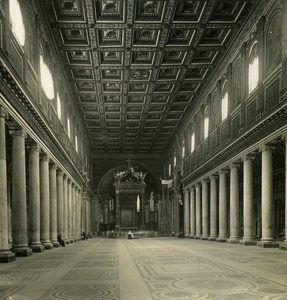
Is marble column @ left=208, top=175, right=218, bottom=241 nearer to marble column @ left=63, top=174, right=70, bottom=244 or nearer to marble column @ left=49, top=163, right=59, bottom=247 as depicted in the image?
marble column @ left=63, top=174, right=70, bottom=244

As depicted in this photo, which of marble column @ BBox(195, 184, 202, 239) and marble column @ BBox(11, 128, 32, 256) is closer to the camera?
marble column @ BBox(11, 128, 32, 256)

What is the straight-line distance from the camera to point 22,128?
50.8 ft

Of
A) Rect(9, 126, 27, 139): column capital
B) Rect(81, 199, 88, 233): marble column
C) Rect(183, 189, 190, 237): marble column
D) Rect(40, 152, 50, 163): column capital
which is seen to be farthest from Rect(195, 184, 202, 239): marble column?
Rect(9, 126, 27, 139): column capital

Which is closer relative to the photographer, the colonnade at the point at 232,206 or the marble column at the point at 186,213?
the colonnade at the point at 232,206

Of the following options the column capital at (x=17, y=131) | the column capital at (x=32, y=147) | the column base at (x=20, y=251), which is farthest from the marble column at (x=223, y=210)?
the column capital at (x=17, y=131)

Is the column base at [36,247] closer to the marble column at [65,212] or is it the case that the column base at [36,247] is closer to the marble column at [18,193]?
the marble column at [18,193]

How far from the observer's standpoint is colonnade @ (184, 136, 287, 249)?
1856 centimetres

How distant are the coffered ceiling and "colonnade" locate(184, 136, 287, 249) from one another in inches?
233

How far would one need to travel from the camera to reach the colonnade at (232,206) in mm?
18562

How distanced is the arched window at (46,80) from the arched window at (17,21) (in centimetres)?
382

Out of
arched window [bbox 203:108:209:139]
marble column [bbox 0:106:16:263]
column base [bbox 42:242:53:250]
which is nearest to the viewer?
marble column [bbox 0:106:16:263]

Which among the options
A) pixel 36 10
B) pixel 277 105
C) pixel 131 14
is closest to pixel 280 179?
pixel 277 105

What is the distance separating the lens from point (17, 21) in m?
15.6

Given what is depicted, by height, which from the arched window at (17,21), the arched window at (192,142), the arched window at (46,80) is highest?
the arched window at (17,21)
